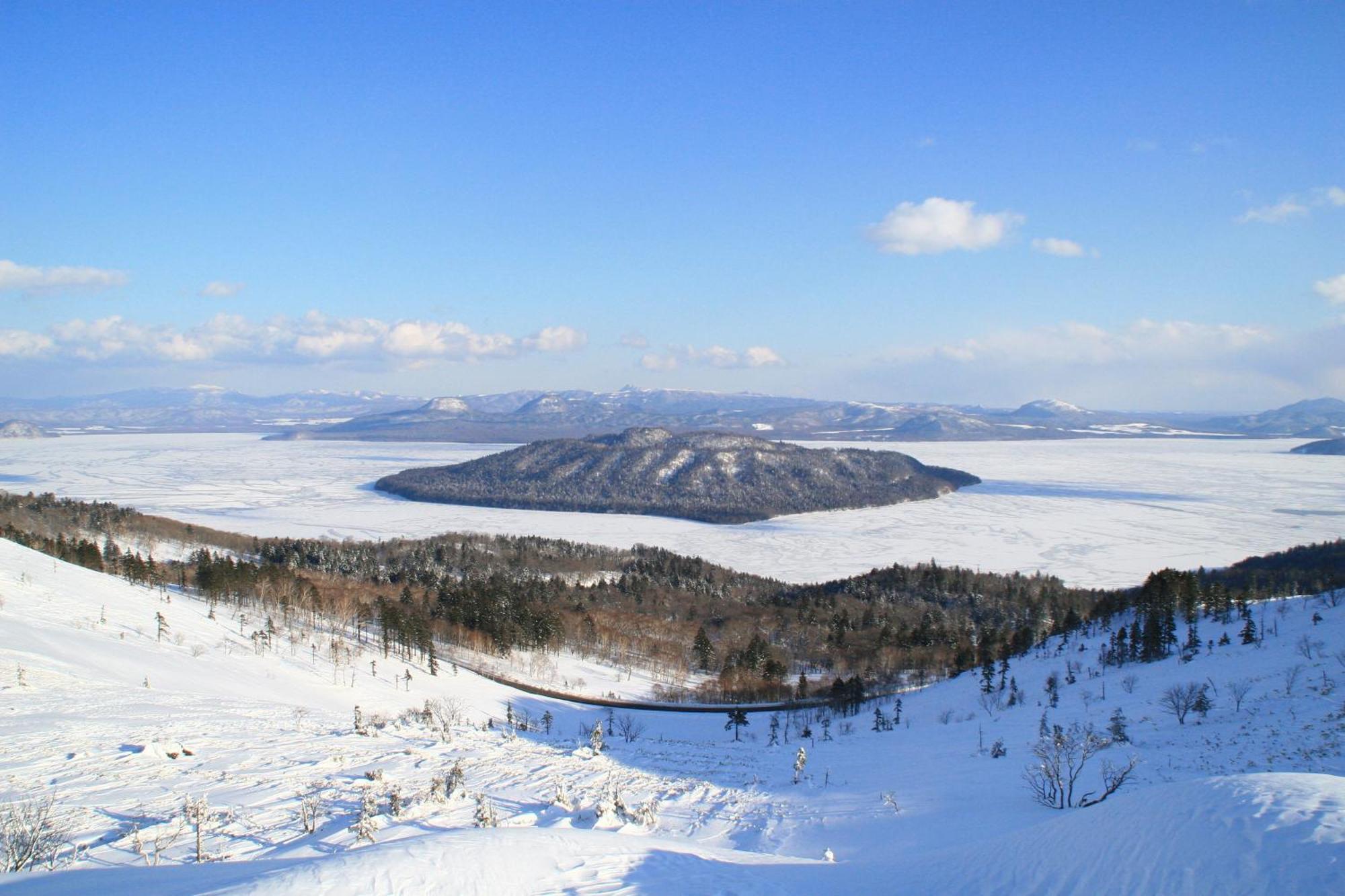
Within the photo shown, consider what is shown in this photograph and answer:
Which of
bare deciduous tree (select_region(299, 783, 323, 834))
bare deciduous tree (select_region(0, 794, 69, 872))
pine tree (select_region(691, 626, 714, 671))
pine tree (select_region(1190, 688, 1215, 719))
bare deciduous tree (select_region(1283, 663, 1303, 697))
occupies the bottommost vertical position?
pine tree (select_region(691, 626, 714, 671))

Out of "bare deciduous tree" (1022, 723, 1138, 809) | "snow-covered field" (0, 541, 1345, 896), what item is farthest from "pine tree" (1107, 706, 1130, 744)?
"bare deciduous tree" (1022, 723, 1138, 809)

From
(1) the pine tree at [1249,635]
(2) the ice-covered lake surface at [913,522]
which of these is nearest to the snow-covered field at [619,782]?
(1) the pine tree at [1249,635]

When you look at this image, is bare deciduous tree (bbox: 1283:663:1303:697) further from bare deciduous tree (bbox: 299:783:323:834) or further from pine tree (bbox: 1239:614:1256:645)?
bare deciduous tree (bbox: 299:783:323:834)

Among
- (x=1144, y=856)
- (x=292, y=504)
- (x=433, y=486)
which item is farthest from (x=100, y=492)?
(x=1144, y=856)

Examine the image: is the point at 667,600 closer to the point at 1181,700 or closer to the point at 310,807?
the point at 1181,700

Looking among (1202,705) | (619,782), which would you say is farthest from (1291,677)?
(619,782)

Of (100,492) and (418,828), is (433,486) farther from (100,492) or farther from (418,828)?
(418,828)

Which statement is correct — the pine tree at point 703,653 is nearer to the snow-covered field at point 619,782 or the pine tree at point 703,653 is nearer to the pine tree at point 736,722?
the snow-covered field at point 619,782
